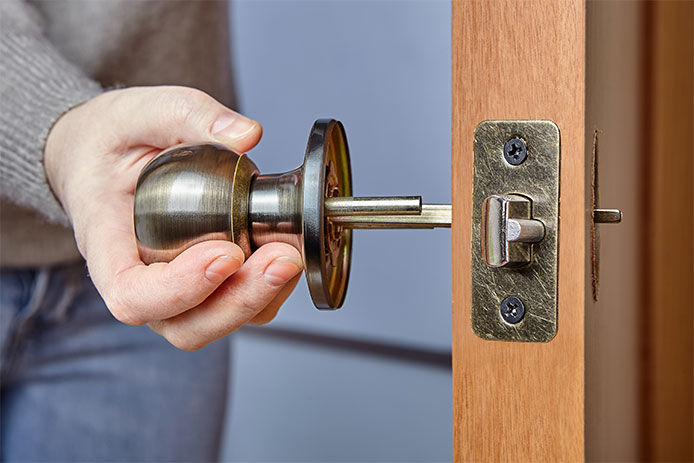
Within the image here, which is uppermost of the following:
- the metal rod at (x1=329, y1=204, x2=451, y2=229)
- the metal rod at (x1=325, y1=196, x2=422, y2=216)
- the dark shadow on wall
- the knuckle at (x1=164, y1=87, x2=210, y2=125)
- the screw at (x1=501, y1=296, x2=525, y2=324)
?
the knuckle at (x1=164, y1=87, x2=210, y2=125)

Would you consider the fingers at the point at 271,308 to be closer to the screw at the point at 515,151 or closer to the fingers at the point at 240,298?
the fingers at the point at 240,298

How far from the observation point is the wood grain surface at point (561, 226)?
0.24 m

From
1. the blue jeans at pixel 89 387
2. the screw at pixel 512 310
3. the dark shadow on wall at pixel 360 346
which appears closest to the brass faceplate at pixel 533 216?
the screw at pixel 512 310

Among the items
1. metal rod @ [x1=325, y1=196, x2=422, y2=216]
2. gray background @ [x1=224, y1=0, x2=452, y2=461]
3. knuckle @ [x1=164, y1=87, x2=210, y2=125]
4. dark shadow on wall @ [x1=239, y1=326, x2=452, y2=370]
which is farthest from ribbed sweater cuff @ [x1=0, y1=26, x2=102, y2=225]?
dark shadow on wall @ [x1=239, y1=326, x2=452, y2=370]

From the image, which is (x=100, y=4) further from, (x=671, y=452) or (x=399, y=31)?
(x=671, y=452)

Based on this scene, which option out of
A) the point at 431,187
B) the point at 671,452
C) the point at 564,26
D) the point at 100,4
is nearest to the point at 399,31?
the point at 431,187

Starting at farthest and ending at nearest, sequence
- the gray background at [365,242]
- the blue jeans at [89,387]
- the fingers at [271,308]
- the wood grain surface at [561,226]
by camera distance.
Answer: the gray background at [365,242], the blue jeans at [89,387], the fingers at [271,308], the wood grain surface at [561,226]

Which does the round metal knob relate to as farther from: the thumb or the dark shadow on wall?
the dark shadow on wall

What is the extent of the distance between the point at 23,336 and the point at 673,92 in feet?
1.89

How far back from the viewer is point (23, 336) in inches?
23.5

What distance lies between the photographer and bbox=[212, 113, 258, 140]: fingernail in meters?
0.31

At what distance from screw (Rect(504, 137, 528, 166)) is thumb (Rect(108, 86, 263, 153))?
12 centimetres

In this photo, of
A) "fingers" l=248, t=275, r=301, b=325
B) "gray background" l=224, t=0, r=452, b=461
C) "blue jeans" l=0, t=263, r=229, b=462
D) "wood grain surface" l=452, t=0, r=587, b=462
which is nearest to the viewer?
"wood grain surface" l=452, t=0, r=587, b=462

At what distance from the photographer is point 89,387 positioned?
64cm
